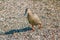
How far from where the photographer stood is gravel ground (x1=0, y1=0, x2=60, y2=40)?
24.4ft

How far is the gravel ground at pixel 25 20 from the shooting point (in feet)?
24.4

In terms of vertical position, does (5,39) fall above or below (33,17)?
below

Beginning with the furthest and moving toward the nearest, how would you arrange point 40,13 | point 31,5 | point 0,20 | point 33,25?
point 31,5 < point 40,13 < point 0,20 < point 33,25

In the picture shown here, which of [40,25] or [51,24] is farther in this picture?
[51,24]

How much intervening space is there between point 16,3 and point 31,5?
2.46 feet

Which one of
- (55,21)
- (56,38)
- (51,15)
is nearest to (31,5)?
(51,15)

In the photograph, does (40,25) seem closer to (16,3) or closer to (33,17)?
(33,17)

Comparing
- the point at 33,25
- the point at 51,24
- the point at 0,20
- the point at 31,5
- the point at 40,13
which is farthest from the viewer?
the point at 31,5

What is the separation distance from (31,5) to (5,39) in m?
3.63

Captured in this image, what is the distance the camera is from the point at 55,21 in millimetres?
8531

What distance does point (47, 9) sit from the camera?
393 inches

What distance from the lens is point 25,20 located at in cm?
876

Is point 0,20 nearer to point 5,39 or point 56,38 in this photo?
point 5,39

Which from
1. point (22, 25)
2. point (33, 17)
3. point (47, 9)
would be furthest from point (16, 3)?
point (33, 17)
